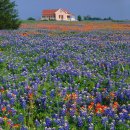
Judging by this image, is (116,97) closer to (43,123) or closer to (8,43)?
(43,123)

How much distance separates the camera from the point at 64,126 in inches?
240

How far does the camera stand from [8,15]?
A: 3206cm

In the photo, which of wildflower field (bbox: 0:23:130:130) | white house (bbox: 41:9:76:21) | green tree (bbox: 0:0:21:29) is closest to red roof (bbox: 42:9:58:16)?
white house (bbox: 41:9:76:21)

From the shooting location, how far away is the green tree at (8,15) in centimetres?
3194

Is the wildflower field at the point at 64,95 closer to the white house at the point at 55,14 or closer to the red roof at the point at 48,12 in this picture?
the white house at the point at 55,14

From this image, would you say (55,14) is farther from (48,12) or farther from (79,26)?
(79,26)

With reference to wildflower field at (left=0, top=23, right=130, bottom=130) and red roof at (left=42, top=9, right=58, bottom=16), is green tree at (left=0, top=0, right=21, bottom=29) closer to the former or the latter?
wildflower field at (left=0, top=23, right=130, bottom=130)

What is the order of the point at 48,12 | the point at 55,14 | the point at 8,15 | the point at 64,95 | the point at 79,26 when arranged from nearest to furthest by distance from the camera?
1. the point at 64,95
2. the point at 8,15
3. the point at 79,26
4. the point at 55,14
5. the point at 48,12

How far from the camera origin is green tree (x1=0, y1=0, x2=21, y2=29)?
31.9 meters

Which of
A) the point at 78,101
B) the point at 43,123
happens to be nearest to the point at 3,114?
the point at 43,123

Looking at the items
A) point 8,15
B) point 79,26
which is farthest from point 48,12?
point 8,15

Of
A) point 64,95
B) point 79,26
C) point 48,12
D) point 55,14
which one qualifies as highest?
point 64,95

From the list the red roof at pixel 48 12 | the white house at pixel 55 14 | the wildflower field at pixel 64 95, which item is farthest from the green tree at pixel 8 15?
the red roof at pixel 48 12

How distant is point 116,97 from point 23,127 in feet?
8.20
